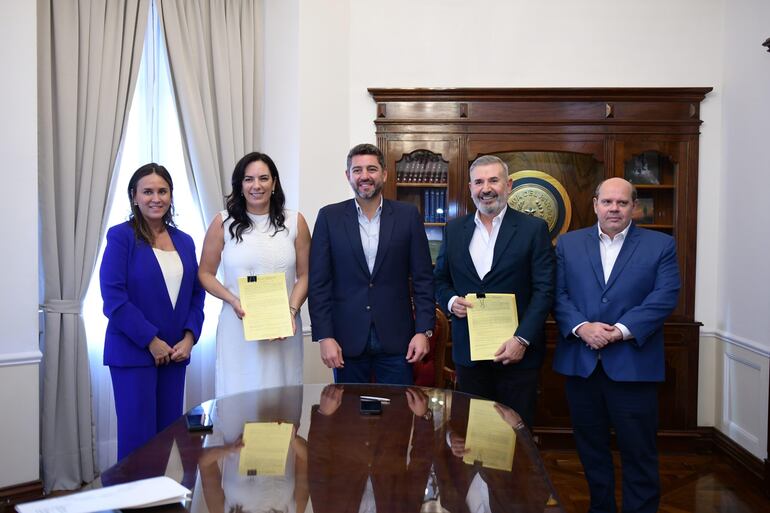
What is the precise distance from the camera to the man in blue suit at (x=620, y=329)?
2.81 metres

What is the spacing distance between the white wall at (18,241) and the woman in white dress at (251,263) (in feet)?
3.27

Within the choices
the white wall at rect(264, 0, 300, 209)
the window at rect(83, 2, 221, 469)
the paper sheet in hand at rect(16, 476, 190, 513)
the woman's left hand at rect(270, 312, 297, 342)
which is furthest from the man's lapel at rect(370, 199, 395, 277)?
the window at rect(83, 2, 221, 469)

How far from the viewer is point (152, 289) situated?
292 cm

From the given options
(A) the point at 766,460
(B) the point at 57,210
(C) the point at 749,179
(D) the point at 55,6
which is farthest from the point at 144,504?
(C) the point at 749,179

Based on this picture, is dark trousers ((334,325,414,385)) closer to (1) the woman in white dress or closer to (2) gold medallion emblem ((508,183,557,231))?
(1) the woman in white dress

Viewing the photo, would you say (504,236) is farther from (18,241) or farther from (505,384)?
(18,241)

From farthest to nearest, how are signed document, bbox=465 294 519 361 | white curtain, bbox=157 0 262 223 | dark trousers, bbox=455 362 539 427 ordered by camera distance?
white curtain, bbox=157 0 262 223
dark trousers, bbox=455 362 539 427
signed document, bbox=465 294 519 361

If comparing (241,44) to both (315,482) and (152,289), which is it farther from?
(315,482)

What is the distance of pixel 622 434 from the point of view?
9.46 feet

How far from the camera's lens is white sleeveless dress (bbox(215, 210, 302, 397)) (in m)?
2.94

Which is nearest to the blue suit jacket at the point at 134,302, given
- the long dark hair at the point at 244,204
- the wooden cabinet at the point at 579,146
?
the long dark hair at the point at 244,204

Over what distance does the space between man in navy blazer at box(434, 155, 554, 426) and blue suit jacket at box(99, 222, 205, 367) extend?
46.8 inches

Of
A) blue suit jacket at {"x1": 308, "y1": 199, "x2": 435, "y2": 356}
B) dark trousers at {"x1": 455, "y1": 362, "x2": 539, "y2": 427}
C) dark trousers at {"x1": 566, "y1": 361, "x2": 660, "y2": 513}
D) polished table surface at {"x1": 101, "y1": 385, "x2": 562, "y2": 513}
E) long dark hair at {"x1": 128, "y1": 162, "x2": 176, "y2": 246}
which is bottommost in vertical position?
dark trousers at {"x1": 566, "y1": 361, "x2": 660, "y2": 513}

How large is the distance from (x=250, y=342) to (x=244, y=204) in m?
0.60
